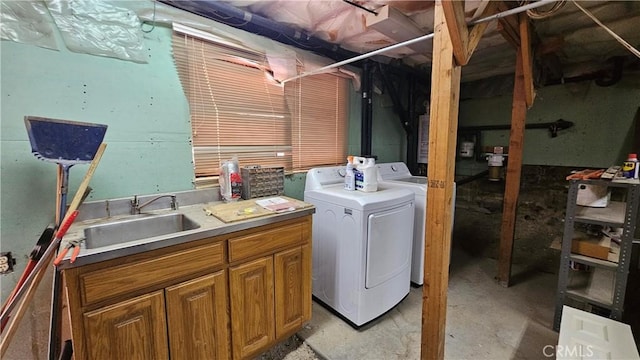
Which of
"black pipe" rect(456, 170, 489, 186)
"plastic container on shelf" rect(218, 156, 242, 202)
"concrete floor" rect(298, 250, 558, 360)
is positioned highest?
"plastic container on shelf" rect(218, 156, 242, 202)

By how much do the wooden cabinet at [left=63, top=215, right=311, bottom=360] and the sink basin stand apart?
10.7 inches

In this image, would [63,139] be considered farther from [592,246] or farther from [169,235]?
[592,246]

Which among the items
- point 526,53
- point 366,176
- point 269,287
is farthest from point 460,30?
point 269,287

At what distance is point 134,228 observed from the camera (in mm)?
1521

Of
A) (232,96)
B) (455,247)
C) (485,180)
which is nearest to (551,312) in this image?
(455,247)

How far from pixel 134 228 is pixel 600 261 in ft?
9.80

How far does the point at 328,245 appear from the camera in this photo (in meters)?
2.06

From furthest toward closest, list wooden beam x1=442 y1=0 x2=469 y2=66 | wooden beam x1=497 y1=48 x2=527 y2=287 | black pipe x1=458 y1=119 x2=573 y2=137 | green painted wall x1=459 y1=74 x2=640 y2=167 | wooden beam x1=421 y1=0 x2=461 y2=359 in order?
1. black pipe x1=458 y1=119 x2=573 y2=137
2. green painted wall x1=459 y1=74 x2=640 y2=167
3. wooden beam x1=497 y1=48 x2=527 y2=287
4. wooden beam x1=421 y1=0 x2=461 y2=359
5. wooden beam x1=442 y1=0 x2=469 y2=66

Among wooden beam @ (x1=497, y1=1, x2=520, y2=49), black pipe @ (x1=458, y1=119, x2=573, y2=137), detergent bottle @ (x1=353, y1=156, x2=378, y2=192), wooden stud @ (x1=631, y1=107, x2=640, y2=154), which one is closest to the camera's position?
wooden beam @ (x1=497, y1=1, x2=520, y2=49)

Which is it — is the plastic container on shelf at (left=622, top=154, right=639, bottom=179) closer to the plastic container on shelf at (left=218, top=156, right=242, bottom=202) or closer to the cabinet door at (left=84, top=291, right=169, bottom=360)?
the plastic container on shelf at (left=218, top=156, right=242, bottom=202)

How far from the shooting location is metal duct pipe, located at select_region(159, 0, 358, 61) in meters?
1.66

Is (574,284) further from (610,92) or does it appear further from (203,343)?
(203,343)

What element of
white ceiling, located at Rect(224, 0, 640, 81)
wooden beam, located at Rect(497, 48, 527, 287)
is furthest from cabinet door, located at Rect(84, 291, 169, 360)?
wooden beam, located at Rect(497, 48, 527, 287)

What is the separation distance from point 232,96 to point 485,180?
324cm
